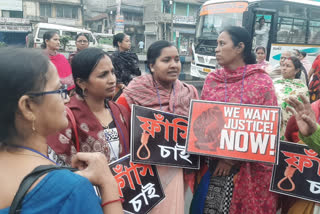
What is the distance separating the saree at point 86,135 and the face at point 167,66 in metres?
0.47

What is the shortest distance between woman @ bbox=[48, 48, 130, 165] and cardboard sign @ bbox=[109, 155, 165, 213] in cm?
11

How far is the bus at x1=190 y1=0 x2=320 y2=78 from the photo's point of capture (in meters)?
8.65

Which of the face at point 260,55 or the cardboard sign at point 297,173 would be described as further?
the face at point 260,55

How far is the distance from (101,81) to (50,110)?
80 cm

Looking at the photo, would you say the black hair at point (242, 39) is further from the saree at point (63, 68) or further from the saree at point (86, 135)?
the saree at point (63, 68)

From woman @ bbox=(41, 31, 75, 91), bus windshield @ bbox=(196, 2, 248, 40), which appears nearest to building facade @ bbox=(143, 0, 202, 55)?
bus windshield @ bbox=(196, 2, 248, 40)

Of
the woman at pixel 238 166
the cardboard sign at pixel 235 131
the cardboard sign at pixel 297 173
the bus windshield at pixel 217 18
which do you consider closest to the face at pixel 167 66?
the woman at pixel 238 166

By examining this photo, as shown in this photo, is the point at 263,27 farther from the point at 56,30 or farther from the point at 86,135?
the point at 56,30

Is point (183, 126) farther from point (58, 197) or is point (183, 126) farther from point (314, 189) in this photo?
point (58, 197)

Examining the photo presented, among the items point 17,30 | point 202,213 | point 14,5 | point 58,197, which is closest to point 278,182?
point 202,213

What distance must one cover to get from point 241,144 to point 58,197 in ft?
3.95

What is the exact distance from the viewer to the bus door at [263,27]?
28.1ft

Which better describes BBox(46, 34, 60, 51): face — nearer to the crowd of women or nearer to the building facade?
the crowd of women

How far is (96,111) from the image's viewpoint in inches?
68.5
